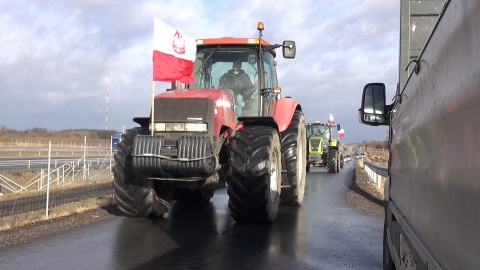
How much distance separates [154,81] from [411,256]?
5747mm

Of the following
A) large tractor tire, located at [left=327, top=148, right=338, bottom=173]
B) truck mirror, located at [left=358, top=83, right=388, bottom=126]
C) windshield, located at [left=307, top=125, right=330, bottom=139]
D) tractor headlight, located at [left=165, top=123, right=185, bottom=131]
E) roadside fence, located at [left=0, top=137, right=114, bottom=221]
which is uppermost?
windshield, located at [left=307, top=125, right=330, bottom=139]

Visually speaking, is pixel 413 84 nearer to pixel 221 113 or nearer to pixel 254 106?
pixel 221 113

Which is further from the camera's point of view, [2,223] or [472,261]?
[2,223]

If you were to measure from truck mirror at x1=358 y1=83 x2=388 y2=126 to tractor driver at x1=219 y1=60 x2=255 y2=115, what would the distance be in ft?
14.2

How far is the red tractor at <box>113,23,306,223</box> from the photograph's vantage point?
6.89m

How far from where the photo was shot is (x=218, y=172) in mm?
7992

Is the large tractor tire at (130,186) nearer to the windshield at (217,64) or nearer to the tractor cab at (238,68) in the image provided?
the windshield at (217,64)

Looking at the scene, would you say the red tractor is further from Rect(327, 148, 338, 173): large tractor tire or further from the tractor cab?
Rect(327, 148, 338, 173): large tractor tire

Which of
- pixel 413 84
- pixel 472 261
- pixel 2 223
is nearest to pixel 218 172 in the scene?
pixel 2 223

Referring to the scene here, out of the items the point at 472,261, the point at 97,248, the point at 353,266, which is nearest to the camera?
the point at 472,261

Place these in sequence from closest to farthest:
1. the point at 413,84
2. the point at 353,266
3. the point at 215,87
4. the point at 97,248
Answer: the point at 413,84
the point at 353,266
the point at 97,248
the point at 215,87

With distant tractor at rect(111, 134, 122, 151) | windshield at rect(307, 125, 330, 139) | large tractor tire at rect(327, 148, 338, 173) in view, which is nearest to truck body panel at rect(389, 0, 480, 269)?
distant tractor at rect(111, 134, 122, 151)

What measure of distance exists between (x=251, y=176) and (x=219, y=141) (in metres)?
0.84

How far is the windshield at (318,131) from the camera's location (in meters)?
27.4
